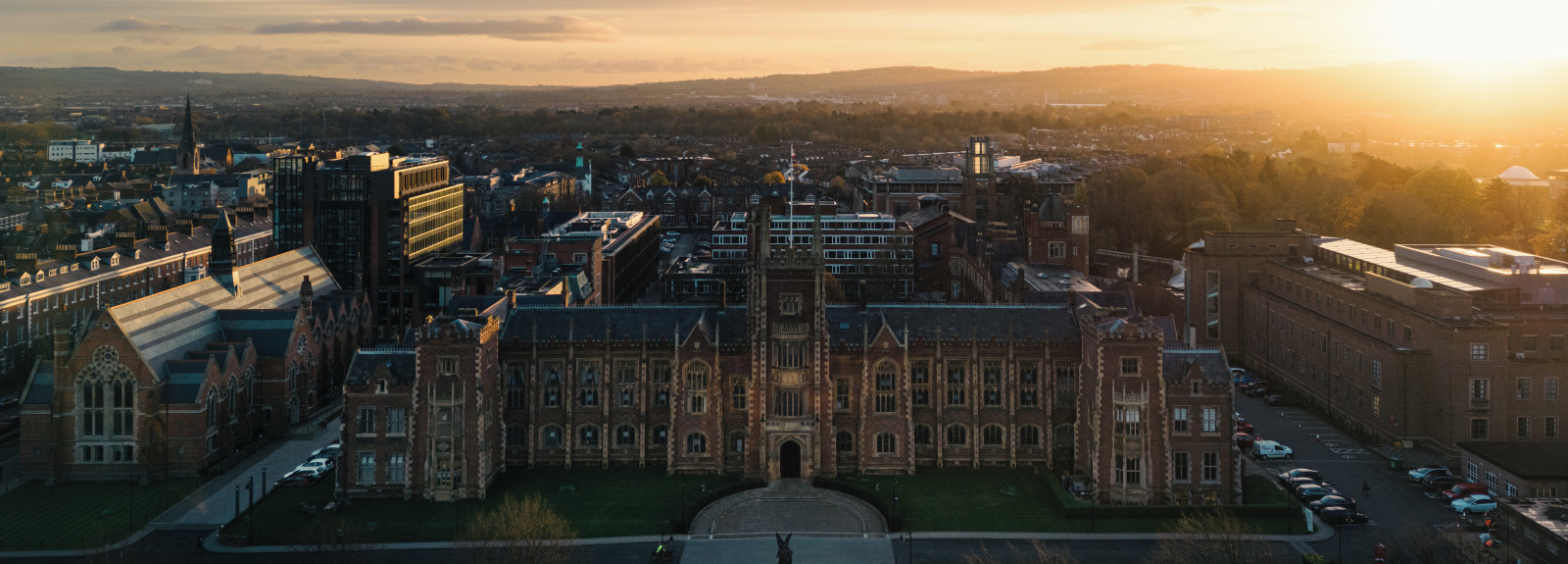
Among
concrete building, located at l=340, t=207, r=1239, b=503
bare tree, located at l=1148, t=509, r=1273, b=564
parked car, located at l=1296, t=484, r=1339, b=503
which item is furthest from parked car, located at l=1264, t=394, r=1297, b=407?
bare tree, located at l=1148, t=509, r=1273, b=564

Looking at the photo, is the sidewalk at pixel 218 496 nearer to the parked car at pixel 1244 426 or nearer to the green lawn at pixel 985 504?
the green lawn at pixel 985 504

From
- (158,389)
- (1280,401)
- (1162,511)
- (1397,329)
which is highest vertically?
(1397,329)

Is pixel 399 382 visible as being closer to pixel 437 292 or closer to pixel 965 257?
pixel 437 292

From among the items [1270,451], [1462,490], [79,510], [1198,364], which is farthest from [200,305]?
[1462,490]

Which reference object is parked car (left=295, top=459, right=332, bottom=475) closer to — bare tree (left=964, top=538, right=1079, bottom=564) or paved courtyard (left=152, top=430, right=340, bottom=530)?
paved courtyard (left=152, top=430, right=340, bottom=530)

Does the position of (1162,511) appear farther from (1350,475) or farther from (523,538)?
(523,538)

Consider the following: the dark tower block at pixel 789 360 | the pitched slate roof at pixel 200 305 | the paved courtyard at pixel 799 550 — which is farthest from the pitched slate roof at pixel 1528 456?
the pitched slate roof at pixel 200 305
